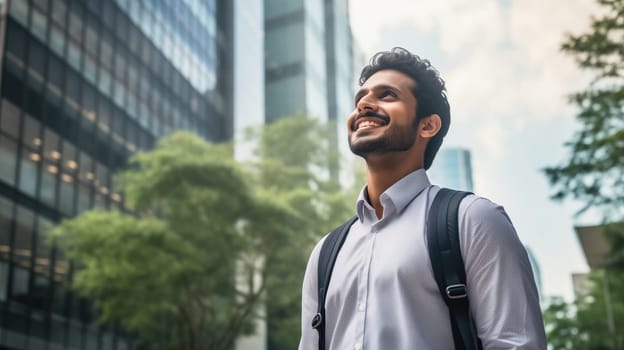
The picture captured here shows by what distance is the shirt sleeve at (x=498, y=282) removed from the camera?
195 cm

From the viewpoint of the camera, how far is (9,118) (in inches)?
964

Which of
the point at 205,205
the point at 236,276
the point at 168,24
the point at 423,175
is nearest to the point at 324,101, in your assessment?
the point at 168,24

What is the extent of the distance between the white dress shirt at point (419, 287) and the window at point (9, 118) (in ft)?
78.9

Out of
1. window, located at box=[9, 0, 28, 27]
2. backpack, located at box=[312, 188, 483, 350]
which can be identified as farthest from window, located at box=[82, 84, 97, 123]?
backpack, located at box=[312, 188, 483, 350]

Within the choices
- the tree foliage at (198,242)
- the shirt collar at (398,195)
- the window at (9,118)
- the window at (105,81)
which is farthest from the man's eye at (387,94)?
the window at (105,81)

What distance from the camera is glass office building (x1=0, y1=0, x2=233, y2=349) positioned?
80.6 feet

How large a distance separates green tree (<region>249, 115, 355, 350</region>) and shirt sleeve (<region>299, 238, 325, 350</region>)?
2134cm

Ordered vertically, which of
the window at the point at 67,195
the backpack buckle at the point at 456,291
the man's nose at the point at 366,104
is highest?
the window at the point at 67,195

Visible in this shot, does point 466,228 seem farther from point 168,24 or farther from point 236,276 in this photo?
point 168,24

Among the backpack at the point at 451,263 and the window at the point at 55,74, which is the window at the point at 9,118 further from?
the backpack at the point at 451,263

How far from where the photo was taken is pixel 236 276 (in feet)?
89.7

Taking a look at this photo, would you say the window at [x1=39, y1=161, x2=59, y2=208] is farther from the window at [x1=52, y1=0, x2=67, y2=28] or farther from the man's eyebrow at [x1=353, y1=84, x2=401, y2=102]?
the man's eyebrow at [x1=353, y1=84, x2=401, y2=102]

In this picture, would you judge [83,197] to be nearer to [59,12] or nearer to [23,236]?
[23,236]

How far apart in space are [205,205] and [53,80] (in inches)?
351
